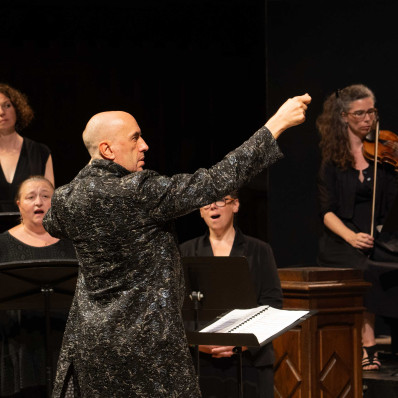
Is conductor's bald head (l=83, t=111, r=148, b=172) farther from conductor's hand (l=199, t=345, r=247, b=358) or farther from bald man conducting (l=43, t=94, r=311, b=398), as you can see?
conductor's hand (l=199, t=345, r=247, b=358)

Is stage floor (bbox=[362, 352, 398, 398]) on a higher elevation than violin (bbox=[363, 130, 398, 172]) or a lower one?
lower

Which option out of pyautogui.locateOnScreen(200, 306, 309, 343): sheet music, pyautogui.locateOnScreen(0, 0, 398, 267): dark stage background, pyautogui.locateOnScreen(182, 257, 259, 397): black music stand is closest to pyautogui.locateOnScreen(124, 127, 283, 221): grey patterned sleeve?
pyautogui.locateOnScreen(200, 306, 309, 343): sheet music

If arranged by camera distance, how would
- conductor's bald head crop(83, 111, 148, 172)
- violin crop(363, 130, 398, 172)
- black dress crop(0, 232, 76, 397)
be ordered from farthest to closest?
violin crop(363, 130, 398, 172), black dress crop(0, 232, 76, 397), conductor's bald head crop(83, 111, 148, 172)

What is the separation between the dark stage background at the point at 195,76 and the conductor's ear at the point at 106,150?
393 cm

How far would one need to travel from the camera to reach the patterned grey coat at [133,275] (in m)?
2.45

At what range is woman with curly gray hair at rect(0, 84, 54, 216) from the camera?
235 inches

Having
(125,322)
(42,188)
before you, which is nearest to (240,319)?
(125,322)

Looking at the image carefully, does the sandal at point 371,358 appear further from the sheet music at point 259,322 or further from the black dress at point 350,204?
the sheet music at point 259,322

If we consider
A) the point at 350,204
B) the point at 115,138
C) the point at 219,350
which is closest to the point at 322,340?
the point at 219,350

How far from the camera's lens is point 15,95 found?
6023mm

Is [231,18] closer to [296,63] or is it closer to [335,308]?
[296,63]

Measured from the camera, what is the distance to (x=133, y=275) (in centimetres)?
249

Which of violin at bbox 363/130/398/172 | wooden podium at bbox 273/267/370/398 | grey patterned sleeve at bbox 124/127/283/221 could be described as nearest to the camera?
grey patterned sleeve at bbox 124/127/283/221

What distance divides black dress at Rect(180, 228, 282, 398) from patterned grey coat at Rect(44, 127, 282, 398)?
5.58 feet
